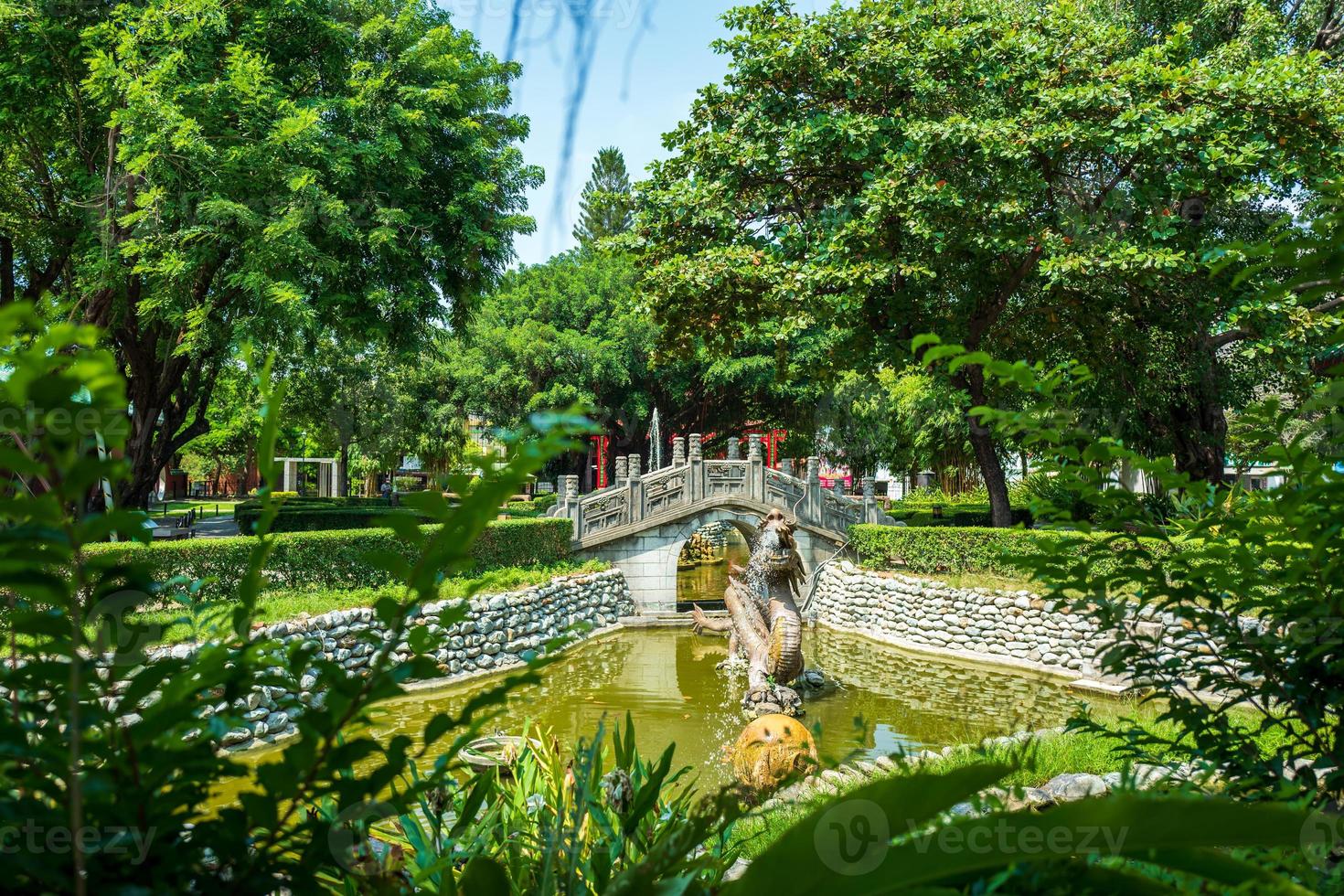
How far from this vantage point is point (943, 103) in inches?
520

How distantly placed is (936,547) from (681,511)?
5937 millimetres

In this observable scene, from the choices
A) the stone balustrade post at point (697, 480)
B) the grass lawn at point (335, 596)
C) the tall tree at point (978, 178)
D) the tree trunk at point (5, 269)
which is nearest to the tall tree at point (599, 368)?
the stone balustrade post at point (697, 480)

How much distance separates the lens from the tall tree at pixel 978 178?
11.2 m

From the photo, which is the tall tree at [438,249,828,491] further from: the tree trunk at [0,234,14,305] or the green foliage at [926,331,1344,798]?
the green foliage at [926,331,1344,798]

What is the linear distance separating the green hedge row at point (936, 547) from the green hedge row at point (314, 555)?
7085mm

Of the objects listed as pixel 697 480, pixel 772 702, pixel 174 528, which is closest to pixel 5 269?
pixel 174 528

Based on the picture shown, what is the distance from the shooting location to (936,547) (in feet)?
51.6

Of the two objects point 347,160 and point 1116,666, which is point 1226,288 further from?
point 347,160

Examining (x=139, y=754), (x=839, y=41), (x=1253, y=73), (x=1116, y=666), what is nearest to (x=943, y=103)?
(x=839, y=41)

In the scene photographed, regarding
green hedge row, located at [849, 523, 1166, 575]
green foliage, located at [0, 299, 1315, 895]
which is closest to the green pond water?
green hedge row, located at [849, 523, 1166, 575]

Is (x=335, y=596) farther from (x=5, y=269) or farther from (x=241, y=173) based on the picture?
(x=5, y=269)

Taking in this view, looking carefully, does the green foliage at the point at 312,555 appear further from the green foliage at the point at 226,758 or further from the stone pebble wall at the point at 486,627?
the green foliage at the point at 226,758

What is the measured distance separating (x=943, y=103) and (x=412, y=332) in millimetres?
10133

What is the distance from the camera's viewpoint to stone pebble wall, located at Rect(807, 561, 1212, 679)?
12.6 meters
